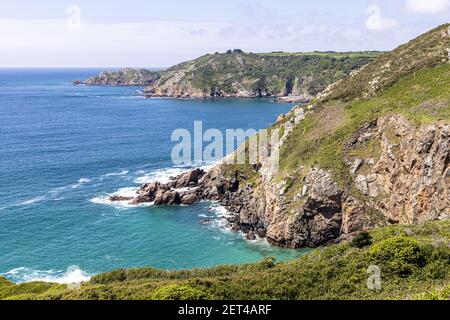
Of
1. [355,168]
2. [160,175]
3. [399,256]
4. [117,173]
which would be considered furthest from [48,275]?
[355,168]

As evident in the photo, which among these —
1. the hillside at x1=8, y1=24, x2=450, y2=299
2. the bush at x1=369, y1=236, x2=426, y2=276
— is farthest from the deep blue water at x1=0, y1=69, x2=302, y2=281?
the bush at x1=369, y1=236, x2=426, y2=276

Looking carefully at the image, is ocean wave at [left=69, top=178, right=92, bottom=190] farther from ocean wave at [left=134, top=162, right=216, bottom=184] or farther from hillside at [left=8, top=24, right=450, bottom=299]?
hillside at [left=8, top=24, right=450, bottom=299]

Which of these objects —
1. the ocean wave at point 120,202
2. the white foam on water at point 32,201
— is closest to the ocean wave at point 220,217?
the ocean wave at point 120,202

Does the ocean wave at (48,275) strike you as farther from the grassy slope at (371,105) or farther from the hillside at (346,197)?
the grassy slope at (371,105)

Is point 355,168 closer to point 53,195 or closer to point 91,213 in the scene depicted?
point 91,213

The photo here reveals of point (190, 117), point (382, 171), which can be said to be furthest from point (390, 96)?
point (190, 117)

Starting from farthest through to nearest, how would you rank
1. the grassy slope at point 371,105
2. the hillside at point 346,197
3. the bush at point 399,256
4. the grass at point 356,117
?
the grassy slope at point 371,105 → the grass at point 356,117 → the bush at point 399,256 → the hillside at point 346,197

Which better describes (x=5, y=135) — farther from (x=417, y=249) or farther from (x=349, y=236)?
(x=417, y=249)
